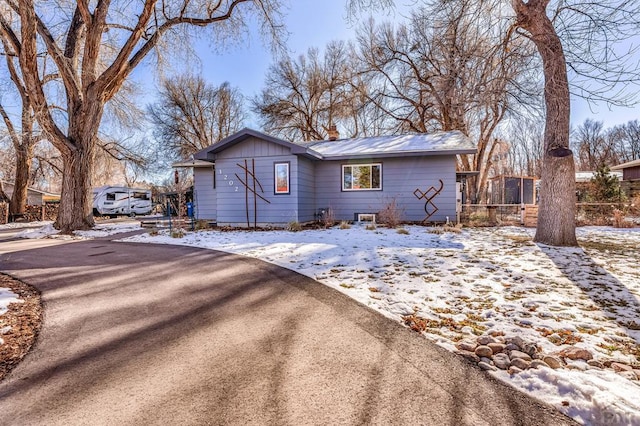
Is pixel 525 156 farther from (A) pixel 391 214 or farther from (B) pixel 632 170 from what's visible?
(A) pixel 391 214

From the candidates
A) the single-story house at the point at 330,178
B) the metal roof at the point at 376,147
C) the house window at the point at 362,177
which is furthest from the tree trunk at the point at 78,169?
the house window at the point at 362,177

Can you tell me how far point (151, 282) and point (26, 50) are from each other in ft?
34.4

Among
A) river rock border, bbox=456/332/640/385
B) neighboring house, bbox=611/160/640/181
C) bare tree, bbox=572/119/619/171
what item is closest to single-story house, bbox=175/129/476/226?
river rock border, bbox=456/332/640/385

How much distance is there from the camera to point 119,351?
2.75 m

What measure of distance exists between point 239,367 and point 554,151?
304 inches

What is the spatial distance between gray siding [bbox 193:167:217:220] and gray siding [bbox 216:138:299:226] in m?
2.97

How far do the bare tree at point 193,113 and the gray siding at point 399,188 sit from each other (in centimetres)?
1627

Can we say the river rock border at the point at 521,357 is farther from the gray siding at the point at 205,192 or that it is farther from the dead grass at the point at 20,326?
the gray siding at the point at 205,192

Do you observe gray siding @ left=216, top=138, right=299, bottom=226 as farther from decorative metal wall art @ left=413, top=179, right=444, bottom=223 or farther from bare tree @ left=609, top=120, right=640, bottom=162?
bare tree @ left=609, top=120, right=640, bottom=162

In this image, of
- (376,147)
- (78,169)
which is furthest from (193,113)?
(376,147)

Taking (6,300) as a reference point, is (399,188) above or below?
above

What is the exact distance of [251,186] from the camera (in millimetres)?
11656

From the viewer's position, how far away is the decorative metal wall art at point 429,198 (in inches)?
470

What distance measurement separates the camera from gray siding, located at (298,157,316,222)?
37.5 ft
